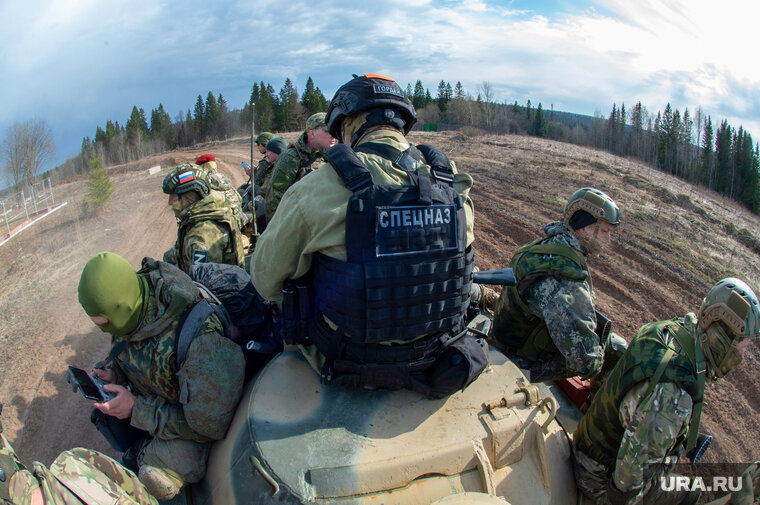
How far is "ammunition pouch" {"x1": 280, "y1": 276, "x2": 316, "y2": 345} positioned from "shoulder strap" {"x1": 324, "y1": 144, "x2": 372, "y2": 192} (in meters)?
0.64

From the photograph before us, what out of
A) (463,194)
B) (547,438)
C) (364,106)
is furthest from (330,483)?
(364,106)

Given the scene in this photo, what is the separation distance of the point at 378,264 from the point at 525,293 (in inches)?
81.7

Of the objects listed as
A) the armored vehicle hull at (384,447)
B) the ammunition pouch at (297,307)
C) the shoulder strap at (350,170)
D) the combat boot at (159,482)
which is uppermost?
the shoulder strap at (350,170)

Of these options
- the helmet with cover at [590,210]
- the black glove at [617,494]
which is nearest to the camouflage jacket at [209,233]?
the helmet with cover at [590,210]

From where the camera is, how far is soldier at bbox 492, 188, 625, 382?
11.5ft

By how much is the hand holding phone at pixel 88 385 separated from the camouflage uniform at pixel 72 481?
389mm

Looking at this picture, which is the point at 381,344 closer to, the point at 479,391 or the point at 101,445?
the point at 479,391

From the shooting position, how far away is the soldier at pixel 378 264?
2.27 meters

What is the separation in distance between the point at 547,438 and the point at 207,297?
2.25 metres

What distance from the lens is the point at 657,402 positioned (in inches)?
107

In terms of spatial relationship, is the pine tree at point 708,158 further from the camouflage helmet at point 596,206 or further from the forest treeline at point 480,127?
the camouflage helmet at point 596,206

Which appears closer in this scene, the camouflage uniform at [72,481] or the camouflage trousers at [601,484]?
the camouflage uniform at [72,481]

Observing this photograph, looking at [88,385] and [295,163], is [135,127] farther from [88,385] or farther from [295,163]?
[88,385]

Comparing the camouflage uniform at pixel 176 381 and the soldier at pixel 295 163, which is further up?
the soldier at pixel 295 163
